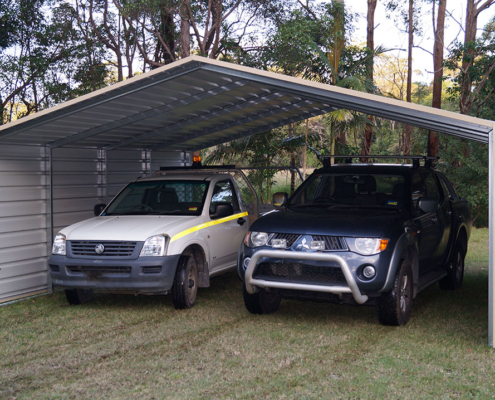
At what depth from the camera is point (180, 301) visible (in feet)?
25.3

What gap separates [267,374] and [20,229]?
16.7 feet

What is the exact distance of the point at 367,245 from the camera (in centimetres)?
626

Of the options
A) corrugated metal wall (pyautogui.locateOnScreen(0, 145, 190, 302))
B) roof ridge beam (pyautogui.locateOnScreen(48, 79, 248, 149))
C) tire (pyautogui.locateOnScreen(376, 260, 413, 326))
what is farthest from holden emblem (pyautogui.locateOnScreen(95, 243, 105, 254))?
tire (pyautogui.locateOnScreen(376, 260, 413, 326))

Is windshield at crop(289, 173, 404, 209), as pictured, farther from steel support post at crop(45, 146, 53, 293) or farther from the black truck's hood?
steel support post at crop(45, 146, 53, 293)

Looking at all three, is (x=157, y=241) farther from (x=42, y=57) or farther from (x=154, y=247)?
(x=42, y=57)

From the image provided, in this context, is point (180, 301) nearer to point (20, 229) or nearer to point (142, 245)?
point (142, 245)

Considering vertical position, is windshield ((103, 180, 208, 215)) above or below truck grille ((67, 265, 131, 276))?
above

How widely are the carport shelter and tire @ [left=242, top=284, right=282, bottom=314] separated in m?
2.45

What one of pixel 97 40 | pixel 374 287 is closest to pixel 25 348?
pixel 374 287

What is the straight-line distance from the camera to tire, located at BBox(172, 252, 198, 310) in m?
7.65

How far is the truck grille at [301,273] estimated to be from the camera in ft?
20.8

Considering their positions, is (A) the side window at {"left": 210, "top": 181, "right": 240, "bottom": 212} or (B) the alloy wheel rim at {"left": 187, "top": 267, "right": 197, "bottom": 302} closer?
(B) the alloy wheel rim at {"left": 187, "top": 267, "right": 197, "bottom": 302}

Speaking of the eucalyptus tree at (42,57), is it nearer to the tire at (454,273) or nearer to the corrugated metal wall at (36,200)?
the corrugated metal wall at (36,200)

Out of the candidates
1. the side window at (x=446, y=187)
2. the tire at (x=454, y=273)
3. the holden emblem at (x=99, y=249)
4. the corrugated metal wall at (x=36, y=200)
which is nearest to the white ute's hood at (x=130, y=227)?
the holden emblem at (x=99, y=249)
